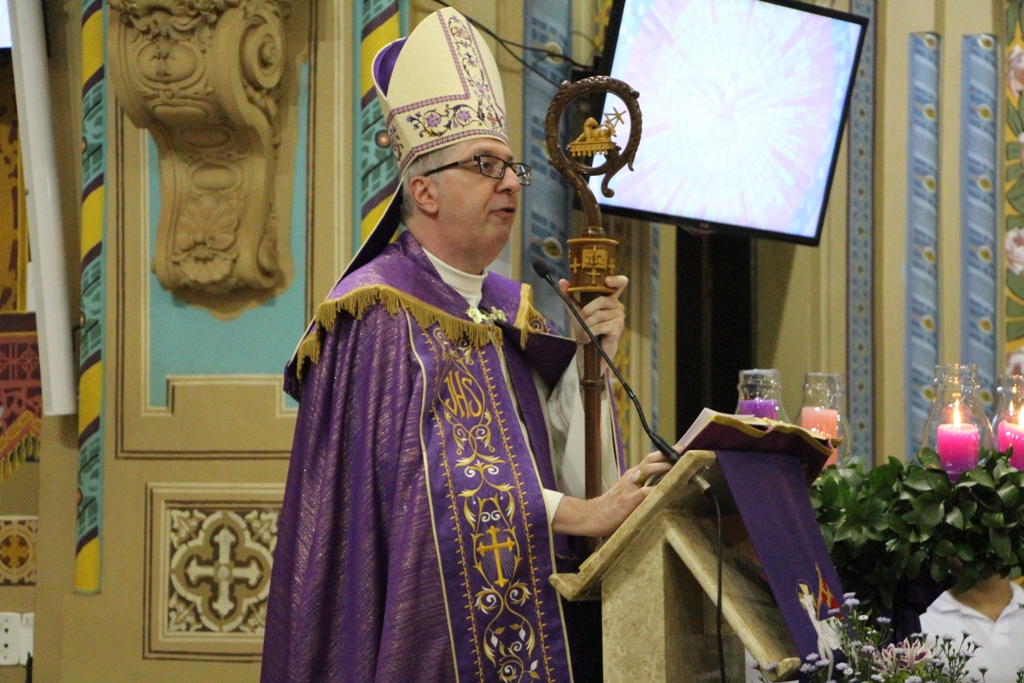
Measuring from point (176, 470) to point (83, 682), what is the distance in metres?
0.68

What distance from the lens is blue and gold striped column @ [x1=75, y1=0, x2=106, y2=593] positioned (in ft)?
12.3

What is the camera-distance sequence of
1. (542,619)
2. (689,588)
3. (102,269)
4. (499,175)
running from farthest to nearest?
(102,269), (499,175), (542,619), (689,588)

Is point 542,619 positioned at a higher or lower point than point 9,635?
higher

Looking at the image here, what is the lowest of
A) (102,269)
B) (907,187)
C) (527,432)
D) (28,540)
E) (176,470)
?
(28,540)

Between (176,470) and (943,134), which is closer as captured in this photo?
(176,470)

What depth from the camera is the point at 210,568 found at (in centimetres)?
Result: 370

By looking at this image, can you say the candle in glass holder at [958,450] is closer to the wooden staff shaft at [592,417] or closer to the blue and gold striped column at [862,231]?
the wooden staff shaft at [592,417]

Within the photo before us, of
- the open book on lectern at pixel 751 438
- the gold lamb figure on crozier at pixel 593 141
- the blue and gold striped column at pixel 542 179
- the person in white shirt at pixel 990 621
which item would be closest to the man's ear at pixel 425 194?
the gold lamb figure on crozier at pixel 593 141

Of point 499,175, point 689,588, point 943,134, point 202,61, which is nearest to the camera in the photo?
point 689,588

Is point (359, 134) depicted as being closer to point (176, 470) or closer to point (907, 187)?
point (176, 470)

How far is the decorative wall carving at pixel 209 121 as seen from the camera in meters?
3.57

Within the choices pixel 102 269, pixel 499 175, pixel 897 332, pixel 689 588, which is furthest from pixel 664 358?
pixel 689 588

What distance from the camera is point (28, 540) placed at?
404 centimetres

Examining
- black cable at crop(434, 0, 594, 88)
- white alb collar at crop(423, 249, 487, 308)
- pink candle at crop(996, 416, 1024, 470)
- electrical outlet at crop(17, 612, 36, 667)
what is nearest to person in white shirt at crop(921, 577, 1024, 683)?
pink candle at crop(996, 416, 1024, 470)
